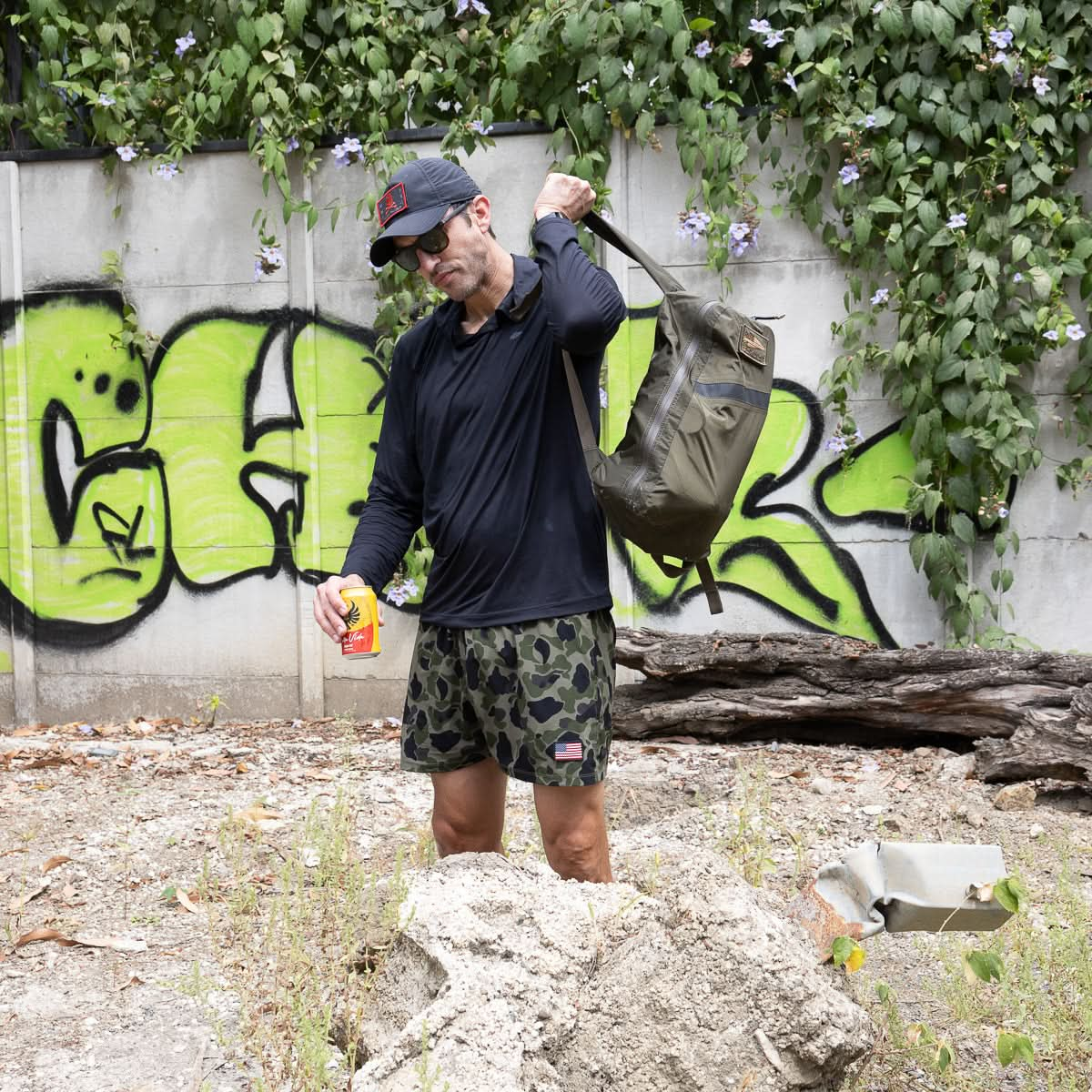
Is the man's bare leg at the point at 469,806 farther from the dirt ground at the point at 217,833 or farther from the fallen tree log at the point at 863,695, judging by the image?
the fallen tree log at the point at 863,695

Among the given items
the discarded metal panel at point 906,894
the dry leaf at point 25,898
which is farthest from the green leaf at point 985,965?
the dry leaf at point 25,898

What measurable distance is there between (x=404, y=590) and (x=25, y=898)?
237 cm

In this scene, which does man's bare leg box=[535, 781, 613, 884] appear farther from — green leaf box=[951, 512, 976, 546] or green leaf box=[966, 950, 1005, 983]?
green leaf box=[951, 512, 976, 546]

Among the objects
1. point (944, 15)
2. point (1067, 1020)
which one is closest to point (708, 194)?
point (944, 15)

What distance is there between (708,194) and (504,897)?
147 inches

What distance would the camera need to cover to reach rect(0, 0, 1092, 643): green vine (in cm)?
485

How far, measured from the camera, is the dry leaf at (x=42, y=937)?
3.14 m

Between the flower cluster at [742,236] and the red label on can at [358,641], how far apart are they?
328cm

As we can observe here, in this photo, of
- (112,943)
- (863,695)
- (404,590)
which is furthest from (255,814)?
(863,695)

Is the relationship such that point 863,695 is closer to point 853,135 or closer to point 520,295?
point 853,135

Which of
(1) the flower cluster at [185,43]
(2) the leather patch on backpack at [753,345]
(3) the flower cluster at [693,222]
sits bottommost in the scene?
(2) the leather patch on backpack at [753,345]

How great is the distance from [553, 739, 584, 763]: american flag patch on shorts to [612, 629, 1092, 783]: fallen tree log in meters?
2.38

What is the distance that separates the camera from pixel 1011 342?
4945 mm

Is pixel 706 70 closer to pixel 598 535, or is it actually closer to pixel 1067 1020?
pixel 598 535
